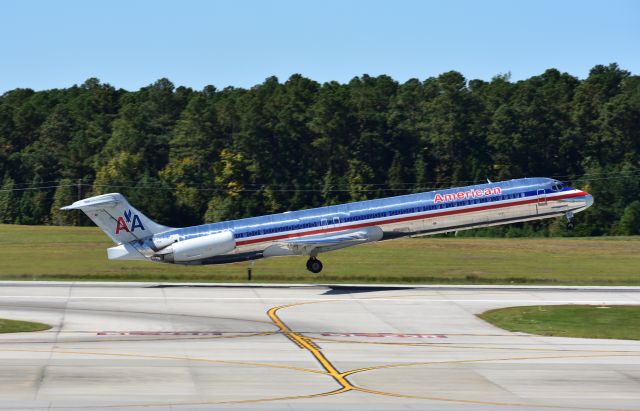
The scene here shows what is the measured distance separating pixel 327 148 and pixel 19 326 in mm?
90851

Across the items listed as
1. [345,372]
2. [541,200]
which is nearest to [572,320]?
[345,372]

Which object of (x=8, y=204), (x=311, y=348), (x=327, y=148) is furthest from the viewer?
(x=327, y=148)

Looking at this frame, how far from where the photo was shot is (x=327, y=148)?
421ft

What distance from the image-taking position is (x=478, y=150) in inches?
4973

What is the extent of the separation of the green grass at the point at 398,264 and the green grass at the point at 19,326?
2027 centimetres

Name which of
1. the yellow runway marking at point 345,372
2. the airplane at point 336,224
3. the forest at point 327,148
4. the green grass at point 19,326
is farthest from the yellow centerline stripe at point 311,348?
the forest at point 327,148

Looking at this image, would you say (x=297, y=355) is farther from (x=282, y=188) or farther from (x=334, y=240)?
(x=282, y=188)

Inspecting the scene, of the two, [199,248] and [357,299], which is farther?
[199,248]

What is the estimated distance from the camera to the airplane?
5816 cm

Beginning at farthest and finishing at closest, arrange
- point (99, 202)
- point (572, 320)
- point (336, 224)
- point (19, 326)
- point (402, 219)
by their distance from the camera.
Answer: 1. point (336, 224)
2. point (402, 219)
3. point (99, 202)
4. point (572, 320)
5. point (19, 326)

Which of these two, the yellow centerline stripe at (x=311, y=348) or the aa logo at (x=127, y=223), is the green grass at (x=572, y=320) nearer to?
the yellow centerline stripe at (x=311, y=348)

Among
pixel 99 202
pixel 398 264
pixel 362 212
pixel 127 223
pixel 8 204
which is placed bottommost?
pixel 398 264

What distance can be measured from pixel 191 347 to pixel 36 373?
6.91 meters

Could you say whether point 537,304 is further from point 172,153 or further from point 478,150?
point 172,153
